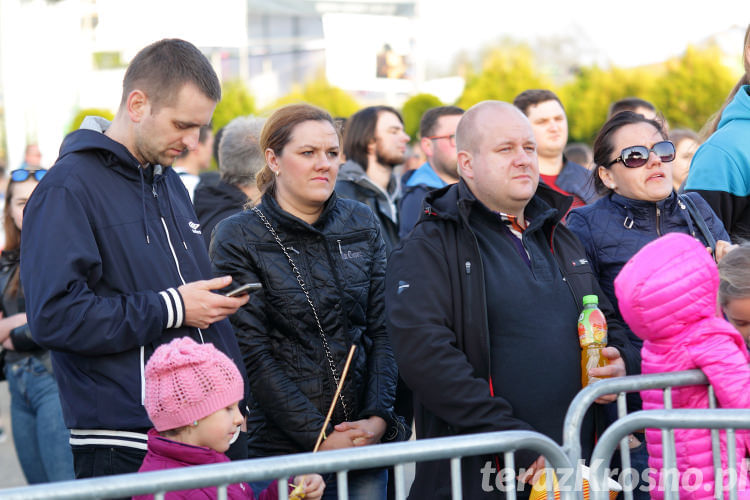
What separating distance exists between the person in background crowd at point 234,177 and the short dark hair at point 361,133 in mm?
1382

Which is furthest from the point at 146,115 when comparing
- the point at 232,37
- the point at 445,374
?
the point at 232,37

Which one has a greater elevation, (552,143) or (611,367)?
(552,143)

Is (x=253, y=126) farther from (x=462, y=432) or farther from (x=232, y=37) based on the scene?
(x=232, y=37)

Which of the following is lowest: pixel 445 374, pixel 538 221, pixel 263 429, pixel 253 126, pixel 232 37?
Answer: pixel 263 429

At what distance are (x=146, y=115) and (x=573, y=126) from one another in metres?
34.5

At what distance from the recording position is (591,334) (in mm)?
3199

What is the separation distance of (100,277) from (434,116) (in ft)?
14.4

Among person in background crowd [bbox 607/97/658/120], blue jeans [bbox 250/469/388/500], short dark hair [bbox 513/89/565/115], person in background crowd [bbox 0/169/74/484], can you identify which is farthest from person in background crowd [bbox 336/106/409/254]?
blue jeans [bbox 250/469/388/500]

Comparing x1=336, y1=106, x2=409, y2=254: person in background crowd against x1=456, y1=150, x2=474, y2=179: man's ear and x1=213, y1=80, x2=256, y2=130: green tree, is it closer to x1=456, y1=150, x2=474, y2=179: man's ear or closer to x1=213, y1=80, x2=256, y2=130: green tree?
x1=456, y1=150, x2=474, y2=179: man's ear

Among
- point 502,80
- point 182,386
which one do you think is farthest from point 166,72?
point 502,80

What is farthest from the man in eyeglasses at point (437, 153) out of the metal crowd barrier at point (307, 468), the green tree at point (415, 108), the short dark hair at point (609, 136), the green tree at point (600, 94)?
the green tree at point (600, 94)

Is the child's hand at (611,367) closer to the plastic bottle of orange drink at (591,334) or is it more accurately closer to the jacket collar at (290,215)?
the plastic bottle of orange drink at (591,334)

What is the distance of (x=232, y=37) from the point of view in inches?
1989

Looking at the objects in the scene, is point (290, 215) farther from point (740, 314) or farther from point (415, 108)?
point (415, 108)
